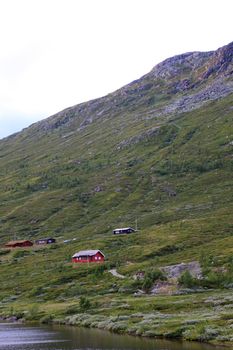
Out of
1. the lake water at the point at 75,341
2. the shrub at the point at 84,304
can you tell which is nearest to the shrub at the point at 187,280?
the shrub at the point at 84,304

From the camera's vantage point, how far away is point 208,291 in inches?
5787

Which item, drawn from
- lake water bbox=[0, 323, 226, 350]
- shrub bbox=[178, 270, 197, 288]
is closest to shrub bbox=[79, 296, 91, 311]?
lake water bbox=[0, 323, 226, 350]

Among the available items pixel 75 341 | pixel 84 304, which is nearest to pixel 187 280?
pixel 84 304

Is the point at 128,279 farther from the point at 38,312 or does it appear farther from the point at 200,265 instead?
the point at 38,312

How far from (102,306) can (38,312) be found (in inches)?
717

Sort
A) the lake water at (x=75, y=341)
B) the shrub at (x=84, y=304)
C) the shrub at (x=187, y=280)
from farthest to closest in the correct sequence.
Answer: the shrub at (x=187, y=280)
the shrub at (x=84, y=304)
the lake water at (x=75, y=341)

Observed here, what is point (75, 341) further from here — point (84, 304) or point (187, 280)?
point (187, 280)

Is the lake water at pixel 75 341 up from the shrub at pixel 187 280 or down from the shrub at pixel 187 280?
down

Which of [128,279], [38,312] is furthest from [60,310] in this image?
[128,279]

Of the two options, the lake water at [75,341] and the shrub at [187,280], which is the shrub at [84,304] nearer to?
the lake water at [75,341]

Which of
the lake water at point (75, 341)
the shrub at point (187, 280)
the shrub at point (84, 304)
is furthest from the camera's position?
the shrub at point (187, 280)

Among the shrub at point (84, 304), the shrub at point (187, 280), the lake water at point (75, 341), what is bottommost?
the lake water at point (75, 341)

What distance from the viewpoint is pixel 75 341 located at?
103 metres

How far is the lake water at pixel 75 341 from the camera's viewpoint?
92.5m
